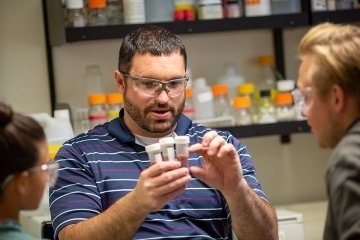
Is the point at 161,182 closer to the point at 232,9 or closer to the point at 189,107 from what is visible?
the point at 189,107

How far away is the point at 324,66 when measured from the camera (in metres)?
1.36

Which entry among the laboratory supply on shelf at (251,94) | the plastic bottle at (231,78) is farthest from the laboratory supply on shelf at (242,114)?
the plastic bottle at (231,78)

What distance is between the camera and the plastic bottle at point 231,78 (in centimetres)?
304

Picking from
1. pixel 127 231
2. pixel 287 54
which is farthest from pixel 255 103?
pixel 127 231

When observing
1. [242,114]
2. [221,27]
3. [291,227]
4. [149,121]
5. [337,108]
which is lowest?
[291,227]

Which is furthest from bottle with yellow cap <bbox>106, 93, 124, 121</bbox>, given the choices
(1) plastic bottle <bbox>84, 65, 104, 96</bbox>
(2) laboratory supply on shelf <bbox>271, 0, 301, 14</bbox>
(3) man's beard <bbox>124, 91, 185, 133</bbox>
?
(2) laboratory supply on shelf <bbox>271, 0, 301, 14</bbox>

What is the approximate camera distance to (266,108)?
9.66ft

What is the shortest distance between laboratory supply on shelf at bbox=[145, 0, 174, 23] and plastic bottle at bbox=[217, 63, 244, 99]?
39cm

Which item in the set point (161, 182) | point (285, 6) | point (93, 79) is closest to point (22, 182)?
point (161, 182)

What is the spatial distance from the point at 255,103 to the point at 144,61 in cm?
92

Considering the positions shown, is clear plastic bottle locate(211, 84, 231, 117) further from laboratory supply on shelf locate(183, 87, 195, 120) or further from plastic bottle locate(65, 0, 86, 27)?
plastic bottle locate(65, 0, 86, 27)

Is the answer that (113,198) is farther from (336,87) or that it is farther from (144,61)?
(336,87)

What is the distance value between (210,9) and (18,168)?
1.63 metres

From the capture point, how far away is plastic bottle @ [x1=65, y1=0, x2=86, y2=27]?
8.88ft
